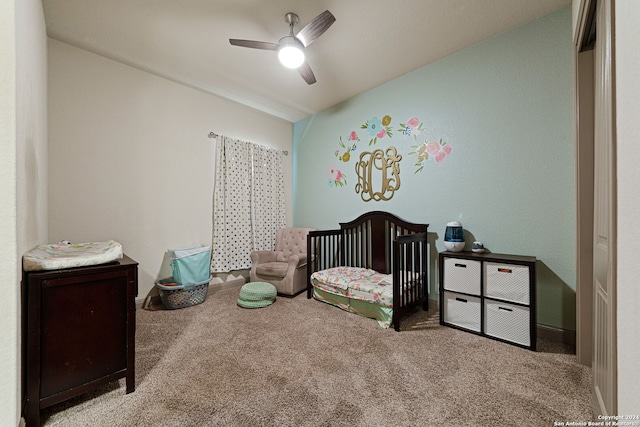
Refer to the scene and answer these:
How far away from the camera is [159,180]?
2846mm

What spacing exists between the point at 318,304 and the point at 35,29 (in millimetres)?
3001

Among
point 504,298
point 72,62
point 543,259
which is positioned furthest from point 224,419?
point 72,62

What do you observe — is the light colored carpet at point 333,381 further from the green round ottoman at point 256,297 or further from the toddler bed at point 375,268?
the green round ottoman at point 256,297

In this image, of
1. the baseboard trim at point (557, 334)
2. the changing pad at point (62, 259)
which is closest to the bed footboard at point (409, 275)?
the baseboard trim at point (557, 334)

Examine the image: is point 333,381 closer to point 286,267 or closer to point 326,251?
point 286,267

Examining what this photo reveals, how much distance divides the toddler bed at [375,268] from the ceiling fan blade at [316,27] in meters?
1.71

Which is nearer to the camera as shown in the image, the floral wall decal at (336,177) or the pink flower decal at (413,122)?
the pink flower decal at (413,122)

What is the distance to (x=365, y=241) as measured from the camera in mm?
3105

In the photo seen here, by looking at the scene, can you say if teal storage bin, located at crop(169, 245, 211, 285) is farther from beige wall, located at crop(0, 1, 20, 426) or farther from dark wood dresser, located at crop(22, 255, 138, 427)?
beige wall, located at crop(0, 1, 20, 426)

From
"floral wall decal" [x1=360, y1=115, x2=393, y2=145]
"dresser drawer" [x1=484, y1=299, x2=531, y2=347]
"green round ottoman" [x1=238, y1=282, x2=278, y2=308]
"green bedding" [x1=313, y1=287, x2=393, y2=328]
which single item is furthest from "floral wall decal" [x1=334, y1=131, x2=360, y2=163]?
"dresser drawer" [x1=484, y1=299, x2=531, y2=347]

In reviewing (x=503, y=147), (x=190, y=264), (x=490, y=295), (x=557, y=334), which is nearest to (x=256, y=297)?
(x=190, y=264)

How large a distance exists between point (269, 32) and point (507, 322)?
301cm

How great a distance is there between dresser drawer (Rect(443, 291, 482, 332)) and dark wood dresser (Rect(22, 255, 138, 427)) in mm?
2281

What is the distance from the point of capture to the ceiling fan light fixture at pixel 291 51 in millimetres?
1938
